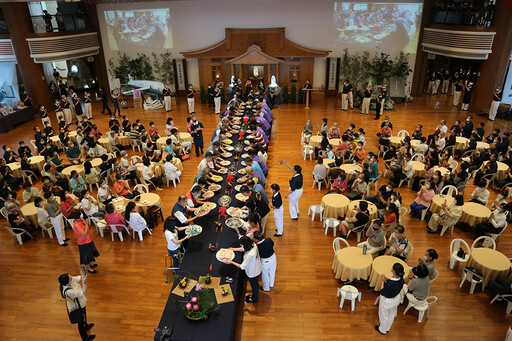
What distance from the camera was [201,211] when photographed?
25.3ft

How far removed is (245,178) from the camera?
897 cm

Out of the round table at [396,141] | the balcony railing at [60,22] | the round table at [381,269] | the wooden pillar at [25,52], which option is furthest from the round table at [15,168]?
the round table at [396,141]

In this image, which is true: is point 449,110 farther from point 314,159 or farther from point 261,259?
point 261,259

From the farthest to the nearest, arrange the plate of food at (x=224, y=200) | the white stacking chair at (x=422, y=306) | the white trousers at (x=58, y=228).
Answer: the white trousers at (x=58, y=228) < the plate of food at (x=224, y=200) < the white stacking chair at (x=422, y=306)

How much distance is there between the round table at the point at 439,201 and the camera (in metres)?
8.97

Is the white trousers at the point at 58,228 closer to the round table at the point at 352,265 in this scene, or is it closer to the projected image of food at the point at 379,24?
the round table at the point at 352,265

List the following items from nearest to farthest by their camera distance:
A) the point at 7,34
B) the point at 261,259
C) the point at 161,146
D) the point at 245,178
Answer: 1. the point at 261,259
2. the point at 245,178
3. the point at 161,146
4. the point at 7,34

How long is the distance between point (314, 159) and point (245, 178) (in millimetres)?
5075

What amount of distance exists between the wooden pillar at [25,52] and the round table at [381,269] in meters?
20.9

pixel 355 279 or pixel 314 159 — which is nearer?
pixel 355 279

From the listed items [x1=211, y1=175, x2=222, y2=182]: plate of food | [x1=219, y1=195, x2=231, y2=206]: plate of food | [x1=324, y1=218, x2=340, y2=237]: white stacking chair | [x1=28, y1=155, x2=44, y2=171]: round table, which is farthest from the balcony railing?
[x1=324, y1=218, x2=340, y2=237]: white stacking chair

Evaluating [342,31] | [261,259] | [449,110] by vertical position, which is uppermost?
[342,31]

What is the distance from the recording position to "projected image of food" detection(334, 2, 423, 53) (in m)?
20.5

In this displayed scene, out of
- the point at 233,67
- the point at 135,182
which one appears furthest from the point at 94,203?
the point at 233,67
